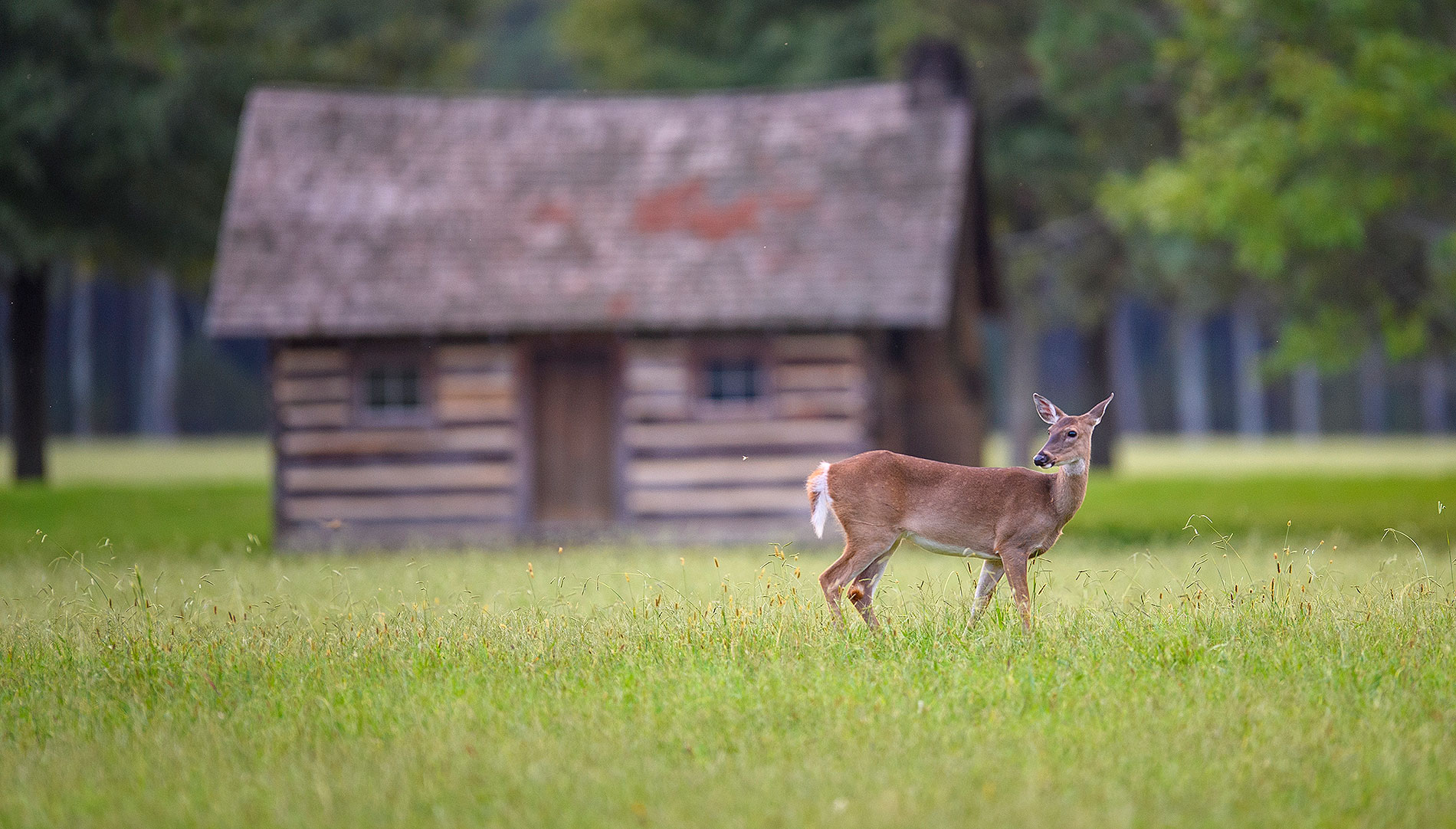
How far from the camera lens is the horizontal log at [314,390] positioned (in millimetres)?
18406

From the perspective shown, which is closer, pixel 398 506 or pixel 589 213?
pixel 398 506

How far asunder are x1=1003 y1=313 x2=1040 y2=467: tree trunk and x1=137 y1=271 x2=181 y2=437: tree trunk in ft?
87.2

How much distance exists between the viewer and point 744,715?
6273 mm

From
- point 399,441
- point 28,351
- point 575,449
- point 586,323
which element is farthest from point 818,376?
point 28,351

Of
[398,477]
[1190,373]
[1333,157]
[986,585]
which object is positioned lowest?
[1190,373]

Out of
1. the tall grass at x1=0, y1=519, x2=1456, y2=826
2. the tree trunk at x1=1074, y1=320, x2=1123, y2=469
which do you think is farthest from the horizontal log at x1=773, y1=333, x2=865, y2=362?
the tree trunk at x1=1074, y1=320, x2=1123, y2=469

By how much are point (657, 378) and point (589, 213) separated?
251 cm

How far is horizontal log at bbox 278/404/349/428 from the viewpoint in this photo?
18391mm

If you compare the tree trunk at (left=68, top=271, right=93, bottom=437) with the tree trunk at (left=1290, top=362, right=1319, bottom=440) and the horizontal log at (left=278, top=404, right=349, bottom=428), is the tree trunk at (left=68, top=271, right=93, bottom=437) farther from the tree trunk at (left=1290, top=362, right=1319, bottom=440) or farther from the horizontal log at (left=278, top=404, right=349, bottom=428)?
the tree trunk at (left=1290, top=362, right=1319, bottom=440)

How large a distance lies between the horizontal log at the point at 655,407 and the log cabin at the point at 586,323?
21 mm

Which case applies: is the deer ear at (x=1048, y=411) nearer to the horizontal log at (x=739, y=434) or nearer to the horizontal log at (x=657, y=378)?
the horizontal log at (x=739, y=434)

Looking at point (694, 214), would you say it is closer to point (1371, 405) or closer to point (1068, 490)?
point (1068, 490)

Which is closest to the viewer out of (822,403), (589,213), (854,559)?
(854,559)

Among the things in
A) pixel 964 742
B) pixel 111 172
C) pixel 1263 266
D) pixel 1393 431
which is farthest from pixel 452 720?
pixel 1393 431
